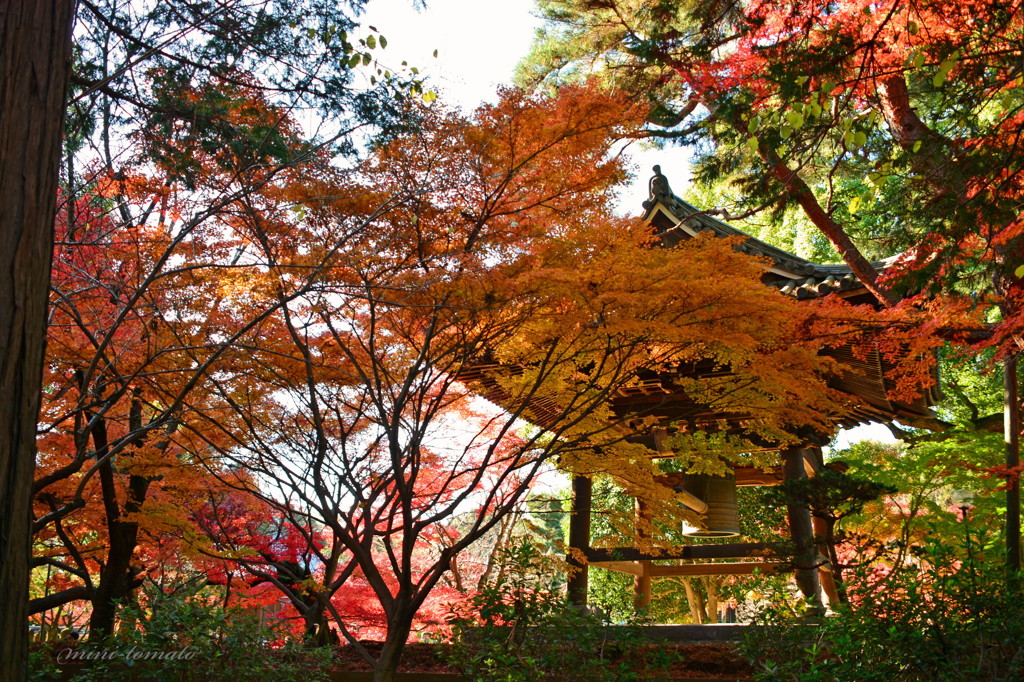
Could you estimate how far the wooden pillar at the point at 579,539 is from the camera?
8.07 m

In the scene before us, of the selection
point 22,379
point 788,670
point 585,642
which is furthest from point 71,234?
point 788,670

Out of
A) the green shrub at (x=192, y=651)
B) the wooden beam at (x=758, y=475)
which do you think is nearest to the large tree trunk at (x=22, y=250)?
the green shrub at (x=192, y=651)

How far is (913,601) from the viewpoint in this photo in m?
3.84

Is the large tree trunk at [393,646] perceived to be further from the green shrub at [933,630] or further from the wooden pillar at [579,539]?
the wooden pillar at [579,539]

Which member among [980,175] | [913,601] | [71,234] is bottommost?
[913,601]

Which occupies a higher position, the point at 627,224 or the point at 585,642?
the point at 627,224

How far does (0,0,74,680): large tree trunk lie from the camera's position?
2.34 m

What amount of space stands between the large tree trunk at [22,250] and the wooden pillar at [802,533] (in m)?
6.58

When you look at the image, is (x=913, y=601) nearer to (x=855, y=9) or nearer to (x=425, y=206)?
(x=425, y=206)

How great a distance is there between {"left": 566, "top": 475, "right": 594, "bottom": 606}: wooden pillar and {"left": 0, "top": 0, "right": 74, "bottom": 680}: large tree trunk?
597 centimetres

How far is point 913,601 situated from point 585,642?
210cm

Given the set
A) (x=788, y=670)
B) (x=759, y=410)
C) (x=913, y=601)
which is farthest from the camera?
(x=759, y=410)

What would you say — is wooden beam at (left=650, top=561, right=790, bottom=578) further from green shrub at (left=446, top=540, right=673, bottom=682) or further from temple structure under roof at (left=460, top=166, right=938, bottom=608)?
green shrub at (left=446, top=540, right=673, bottom=682)

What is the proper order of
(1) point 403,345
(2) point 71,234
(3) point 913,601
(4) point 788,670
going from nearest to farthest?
(3) point 913,601, (4) point 788,670, (2) point 71,234, (1) point 403,345
